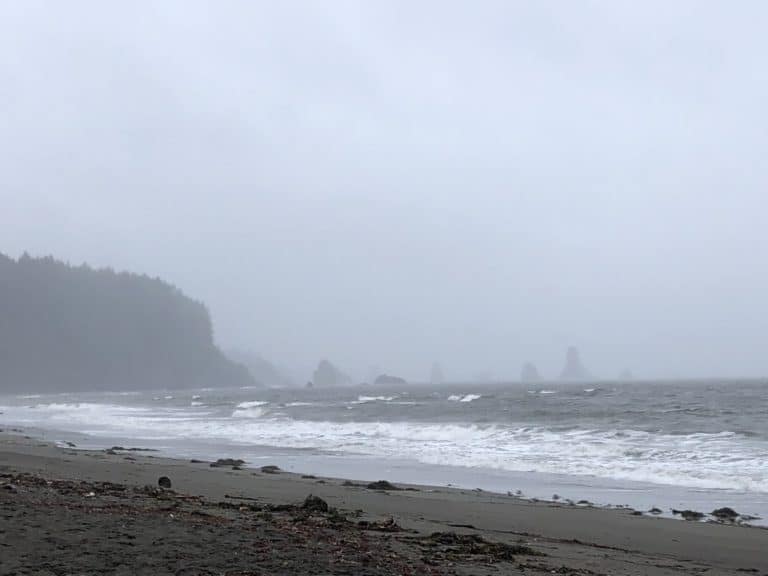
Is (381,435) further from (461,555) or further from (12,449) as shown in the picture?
(461,555)

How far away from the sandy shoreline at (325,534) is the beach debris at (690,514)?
0.54m

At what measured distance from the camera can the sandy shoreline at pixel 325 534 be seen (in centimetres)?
612

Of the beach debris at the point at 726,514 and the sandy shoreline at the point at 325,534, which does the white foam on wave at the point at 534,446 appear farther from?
the sandy shoreline at the point at 325,534

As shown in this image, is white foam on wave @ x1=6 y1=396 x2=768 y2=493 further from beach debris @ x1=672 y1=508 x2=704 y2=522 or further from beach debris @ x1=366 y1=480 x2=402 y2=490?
beach debris @ x1=366 y1=480 x2=402 y2=490

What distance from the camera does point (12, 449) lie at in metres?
19.5

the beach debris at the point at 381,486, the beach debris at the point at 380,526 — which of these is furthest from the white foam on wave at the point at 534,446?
the beach debris at the point at 380,526

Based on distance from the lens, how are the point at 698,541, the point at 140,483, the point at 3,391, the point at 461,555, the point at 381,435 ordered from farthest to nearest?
the point at 3,391
the point at 381,435
the point at 140,483
the point at 698,541
the point at 461,555

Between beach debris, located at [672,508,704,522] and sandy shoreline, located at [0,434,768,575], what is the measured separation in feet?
1.76

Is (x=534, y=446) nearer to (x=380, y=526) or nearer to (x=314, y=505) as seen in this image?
(x=314, y=505)

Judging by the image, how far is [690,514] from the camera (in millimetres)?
11859

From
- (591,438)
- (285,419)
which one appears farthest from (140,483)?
(285,419)

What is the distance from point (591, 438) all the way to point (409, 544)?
18488 millimetres

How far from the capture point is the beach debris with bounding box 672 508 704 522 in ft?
37.8

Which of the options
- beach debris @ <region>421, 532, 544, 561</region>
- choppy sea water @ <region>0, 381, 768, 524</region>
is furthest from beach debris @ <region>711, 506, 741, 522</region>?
beach debris @ <region>421, 532, 544, 561</region>
